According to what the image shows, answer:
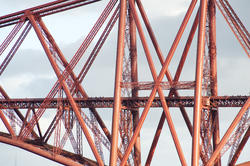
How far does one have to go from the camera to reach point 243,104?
58594 mm

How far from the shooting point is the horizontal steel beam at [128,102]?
193 feet

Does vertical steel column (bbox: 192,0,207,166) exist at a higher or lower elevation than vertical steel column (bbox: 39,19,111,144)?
lower

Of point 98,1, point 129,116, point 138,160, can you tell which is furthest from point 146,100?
point 98,1

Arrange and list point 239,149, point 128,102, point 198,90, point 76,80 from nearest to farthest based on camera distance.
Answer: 1. point 198,90
2. point 239,149
3. point 128,102
4. point 76,80

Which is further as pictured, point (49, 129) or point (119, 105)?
point (49, 129)

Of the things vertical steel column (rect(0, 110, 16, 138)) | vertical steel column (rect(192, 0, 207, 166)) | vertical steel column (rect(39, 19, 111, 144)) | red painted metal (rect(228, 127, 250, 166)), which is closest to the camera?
vertical steel column (rect(192, 0, 207, 166))

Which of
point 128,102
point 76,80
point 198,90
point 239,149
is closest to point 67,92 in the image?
point 76,80

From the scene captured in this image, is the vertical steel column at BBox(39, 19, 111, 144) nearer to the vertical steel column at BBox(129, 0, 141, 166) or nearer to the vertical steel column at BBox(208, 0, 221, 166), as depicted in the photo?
the vertical steel column at BBox(129, 0, 141, 166)

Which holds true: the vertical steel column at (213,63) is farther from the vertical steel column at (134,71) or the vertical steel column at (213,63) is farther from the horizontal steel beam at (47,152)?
the horizontal steel beam at (47,152)

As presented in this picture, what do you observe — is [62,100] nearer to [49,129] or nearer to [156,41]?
[49,129]

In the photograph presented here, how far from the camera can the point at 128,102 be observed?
204 ft

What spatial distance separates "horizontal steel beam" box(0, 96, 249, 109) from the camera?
58.7m

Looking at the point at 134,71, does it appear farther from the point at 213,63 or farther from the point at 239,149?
the point at 239,149

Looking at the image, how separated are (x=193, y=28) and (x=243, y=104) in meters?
7.74
